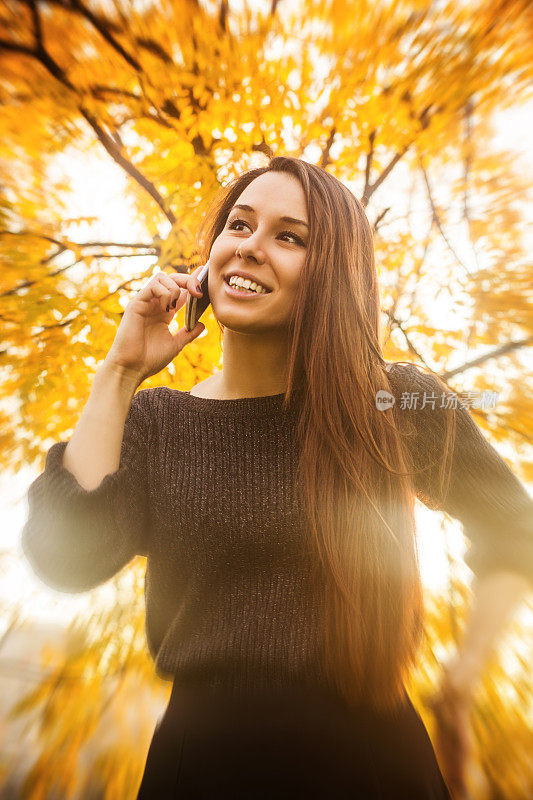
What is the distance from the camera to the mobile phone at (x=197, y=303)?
1155 mm

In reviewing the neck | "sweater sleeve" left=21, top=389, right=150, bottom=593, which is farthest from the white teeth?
"sweater sleeve" left=21, top=389, right=150, bottom=593

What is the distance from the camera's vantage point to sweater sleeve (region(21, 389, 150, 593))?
874mm

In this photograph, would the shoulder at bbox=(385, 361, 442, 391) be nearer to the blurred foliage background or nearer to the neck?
the neck

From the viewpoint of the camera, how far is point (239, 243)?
1.06m

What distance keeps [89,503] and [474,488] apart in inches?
32.7

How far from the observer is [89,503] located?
88 cm

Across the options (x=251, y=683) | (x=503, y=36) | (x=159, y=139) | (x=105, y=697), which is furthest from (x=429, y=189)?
(x=105, y=697)

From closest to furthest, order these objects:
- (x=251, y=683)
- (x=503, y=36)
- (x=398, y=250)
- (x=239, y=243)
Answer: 1. (x=251, y=683)
2. (x=239, y=243)
3. (x=503, y=36)
4. (x=398, y=250)

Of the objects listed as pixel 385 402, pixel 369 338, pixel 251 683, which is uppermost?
pixel 369 338

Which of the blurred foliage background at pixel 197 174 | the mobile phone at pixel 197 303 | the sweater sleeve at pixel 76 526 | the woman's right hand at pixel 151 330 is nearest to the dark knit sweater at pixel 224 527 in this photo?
the sweater sleeve at pixel 76 526

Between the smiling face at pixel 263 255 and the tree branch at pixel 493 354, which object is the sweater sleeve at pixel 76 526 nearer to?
the smiling face at pixel 263 255

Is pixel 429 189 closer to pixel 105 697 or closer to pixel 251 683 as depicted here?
pixel 251 683

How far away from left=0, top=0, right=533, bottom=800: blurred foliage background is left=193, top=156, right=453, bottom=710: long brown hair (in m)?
1.00

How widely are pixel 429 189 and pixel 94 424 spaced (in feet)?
6.61
